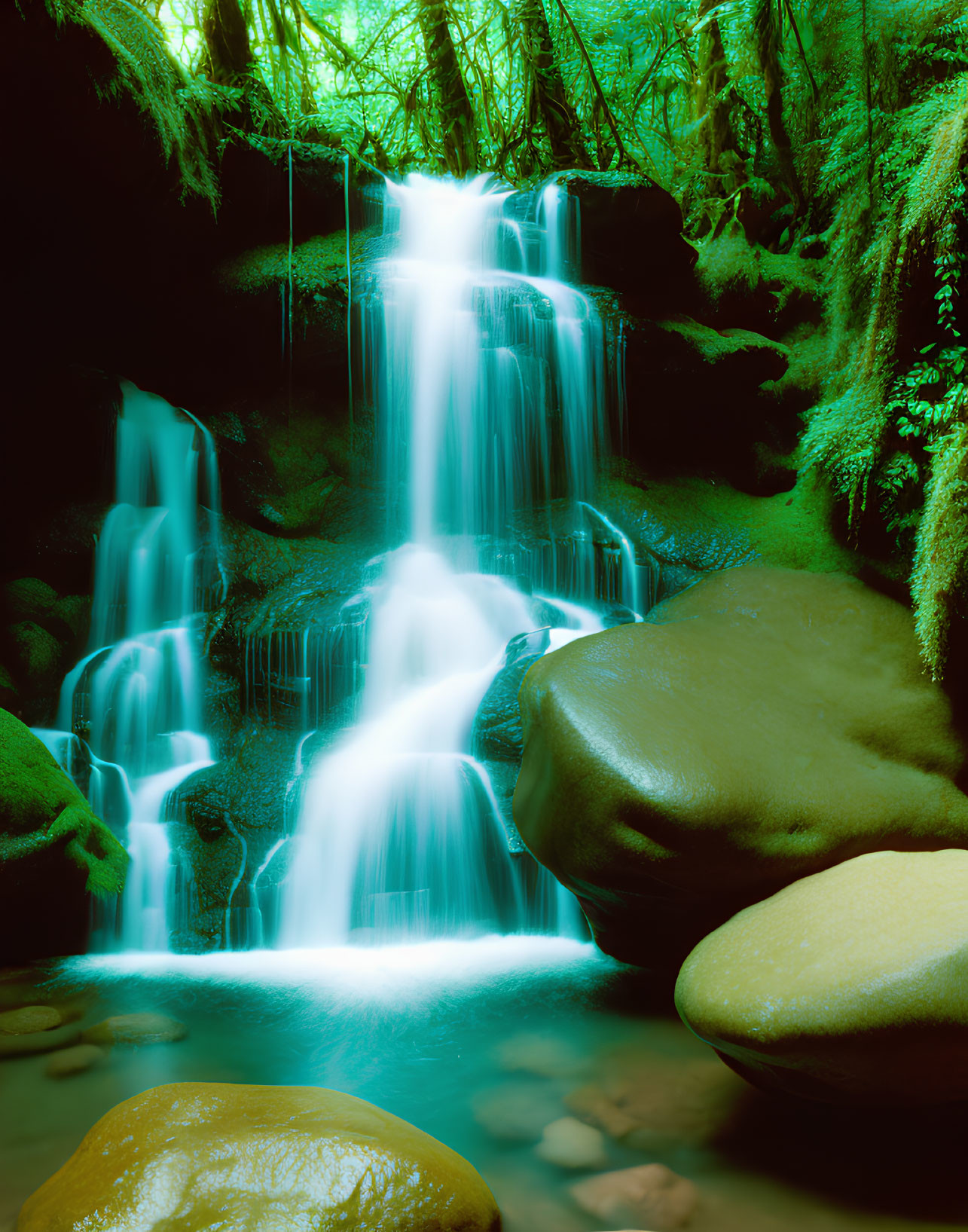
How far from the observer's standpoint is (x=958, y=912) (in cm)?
249

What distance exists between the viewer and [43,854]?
4211mm

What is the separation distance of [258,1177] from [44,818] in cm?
275

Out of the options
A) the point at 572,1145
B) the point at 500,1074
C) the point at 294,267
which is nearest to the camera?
the point at 572,1145

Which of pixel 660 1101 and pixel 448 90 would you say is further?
pixel 448 90

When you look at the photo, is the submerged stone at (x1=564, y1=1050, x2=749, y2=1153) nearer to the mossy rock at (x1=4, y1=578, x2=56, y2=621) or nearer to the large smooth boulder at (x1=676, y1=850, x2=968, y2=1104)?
the large smooth boulder at (x1=676, y1=850, x2=968, y2=1104)

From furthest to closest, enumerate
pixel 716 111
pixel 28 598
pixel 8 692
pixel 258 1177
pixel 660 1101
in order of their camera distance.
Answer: pixel 716 111 → pixel 28 598 → pixel 8 692 → pixel 660 1101 → pixel 258 1177

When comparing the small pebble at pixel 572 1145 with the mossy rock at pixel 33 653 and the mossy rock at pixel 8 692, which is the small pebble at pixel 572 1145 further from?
the mossy rock at pixel 33 653

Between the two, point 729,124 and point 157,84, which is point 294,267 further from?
point 729,124

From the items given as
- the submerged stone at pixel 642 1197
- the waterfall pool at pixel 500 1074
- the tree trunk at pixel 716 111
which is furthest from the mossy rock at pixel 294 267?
the submerged stone at pixel 642 1197

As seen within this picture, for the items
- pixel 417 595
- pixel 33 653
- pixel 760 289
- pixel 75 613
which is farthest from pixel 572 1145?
pixel 760 289

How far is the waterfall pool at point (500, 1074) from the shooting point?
251 centimetres

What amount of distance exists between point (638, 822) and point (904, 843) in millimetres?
1304

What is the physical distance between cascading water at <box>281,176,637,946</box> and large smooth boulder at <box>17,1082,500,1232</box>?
2264 millimetres

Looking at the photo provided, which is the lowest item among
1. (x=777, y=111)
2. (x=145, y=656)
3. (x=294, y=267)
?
(x=145, y=656)
